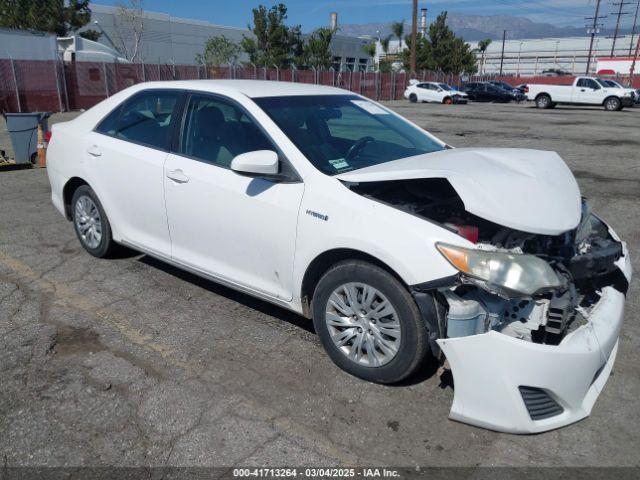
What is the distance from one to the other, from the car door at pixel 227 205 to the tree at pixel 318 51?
1714 inches

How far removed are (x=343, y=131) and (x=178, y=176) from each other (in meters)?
1.21

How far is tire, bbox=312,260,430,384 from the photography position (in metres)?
2.76

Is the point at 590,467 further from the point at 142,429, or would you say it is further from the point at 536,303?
the point at 142,429

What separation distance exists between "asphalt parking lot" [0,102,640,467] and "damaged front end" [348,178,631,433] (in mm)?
215

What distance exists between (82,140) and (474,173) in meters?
3.35

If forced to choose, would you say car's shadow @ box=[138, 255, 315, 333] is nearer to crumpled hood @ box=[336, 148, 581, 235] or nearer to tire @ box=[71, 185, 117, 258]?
tire @ box=[71, 185, 117, 258]

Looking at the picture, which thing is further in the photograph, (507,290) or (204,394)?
(204,394)

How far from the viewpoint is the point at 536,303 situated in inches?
100

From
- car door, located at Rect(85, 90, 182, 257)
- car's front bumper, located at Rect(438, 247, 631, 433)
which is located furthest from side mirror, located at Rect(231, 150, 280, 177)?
car's front bumper, located at Rect(438, 247, 631, 433)

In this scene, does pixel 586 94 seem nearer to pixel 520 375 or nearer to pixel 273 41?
pixel 273 41

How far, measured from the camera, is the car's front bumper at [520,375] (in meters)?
2.41

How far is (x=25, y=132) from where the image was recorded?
950cm

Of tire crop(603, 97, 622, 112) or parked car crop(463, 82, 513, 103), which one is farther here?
parked car crop(463, 82, 513, 103)

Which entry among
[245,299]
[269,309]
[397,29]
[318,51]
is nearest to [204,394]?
[269,309]
